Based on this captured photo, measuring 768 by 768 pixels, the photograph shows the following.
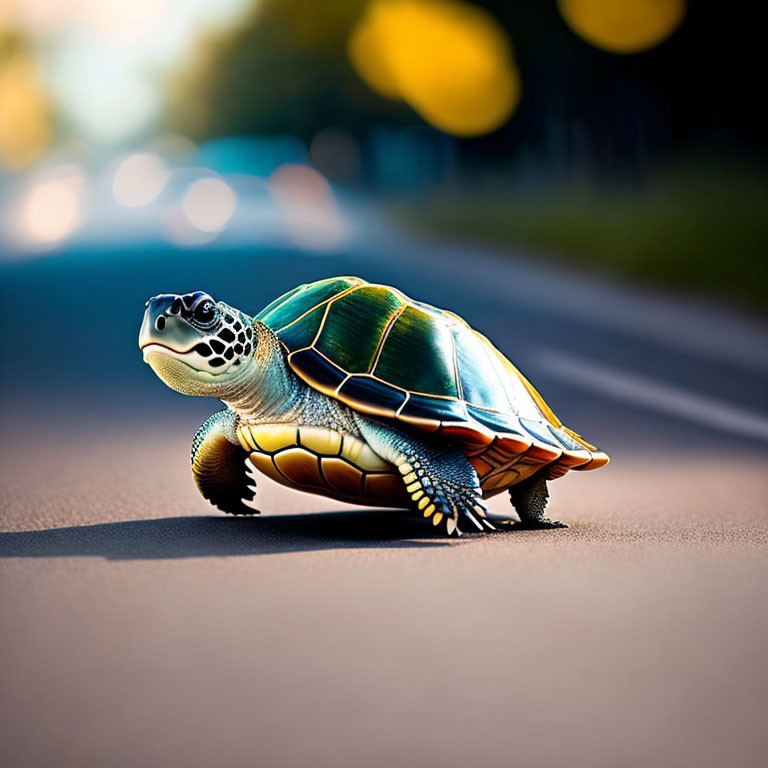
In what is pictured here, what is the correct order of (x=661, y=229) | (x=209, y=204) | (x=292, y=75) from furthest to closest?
1. (x=292, y=75)
2. (x=209, y=204)
3. (x=661, y=229)

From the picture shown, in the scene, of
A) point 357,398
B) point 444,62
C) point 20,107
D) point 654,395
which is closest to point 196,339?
point 357,398

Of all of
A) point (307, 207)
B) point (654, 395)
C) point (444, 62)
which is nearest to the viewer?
point (654, 395)

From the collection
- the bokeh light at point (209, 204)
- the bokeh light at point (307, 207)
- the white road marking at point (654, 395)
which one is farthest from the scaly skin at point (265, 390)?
the bokeh light at point (209, 204)

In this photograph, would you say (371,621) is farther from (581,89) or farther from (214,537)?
(581,89)

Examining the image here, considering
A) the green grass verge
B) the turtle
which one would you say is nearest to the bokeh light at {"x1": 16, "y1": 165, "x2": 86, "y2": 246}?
the green grass verge

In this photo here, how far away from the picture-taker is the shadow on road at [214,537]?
164 inches

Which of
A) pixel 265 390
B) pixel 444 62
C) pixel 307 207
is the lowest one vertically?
pixel 307 207

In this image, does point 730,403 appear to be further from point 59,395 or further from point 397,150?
point 397,150

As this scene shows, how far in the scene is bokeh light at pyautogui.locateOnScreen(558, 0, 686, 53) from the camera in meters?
26.2

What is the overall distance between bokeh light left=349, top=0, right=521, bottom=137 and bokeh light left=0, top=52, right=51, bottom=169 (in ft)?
269

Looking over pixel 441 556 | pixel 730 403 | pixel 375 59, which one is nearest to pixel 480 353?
pixel 441 556

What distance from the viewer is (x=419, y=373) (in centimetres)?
459

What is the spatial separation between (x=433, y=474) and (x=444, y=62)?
38.3m

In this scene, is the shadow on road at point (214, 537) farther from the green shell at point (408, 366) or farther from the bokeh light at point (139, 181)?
the bokeh light at point (139, 181)
